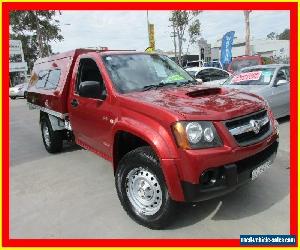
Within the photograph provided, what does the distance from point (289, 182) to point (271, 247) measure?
62.4 inches

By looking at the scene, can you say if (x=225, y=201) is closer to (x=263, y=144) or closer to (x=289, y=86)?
(x=263, y=144)

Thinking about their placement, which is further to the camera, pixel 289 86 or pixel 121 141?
pixel 289 86

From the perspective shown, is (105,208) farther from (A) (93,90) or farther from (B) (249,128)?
(B) (249,128)

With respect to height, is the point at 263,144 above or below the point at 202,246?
above

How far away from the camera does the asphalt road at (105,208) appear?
390cm

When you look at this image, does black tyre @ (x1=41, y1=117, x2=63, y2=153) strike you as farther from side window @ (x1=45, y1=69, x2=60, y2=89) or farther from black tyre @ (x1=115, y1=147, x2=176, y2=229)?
black tyre @ (x1=115, y1=147, x2=176, y2=229)

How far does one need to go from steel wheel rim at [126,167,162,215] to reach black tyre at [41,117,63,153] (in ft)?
11.5

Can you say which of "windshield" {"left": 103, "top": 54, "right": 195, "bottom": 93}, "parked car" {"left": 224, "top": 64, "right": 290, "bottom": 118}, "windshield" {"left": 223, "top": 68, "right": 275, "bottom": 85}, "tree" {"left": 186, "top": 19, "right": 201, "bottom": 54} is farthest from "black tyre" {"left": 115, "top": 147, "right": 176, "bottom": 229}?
"tree" {"left": 186, "top": 19, "right": 201, "bottom": 54}

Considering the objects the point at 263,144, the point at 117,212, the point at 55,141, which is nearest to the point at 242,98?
the point at 263,144

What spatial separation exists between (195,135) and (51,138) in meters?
4.52

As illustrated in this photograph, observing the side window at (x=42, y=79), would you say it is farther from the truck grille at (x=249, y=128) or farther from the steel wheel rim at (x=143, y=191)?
the truck grille at (x=249, y=128)

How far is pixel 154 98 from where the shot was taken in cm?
Answer: 410

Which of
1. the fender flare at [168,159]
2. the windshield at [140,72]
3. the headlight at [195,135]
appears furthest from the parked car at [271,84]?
the fender flare at [168,159]

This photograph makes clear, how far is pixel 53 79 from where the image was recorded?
704 cm
